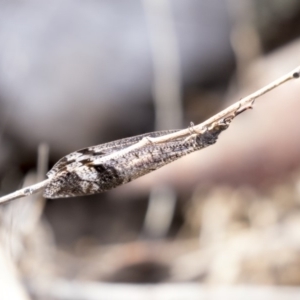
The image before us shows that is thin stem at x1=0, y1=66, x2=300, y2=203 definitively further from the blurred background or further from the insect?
the blurred background

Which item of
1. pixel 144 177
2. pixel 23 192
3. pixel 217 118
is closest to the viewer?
pixel 23 192

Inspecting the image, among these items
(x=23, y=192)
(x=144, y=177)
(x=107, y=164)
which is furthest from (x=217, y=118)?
(x=144, y=177)

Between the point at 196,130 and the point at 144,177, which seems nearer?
the point at 196,130

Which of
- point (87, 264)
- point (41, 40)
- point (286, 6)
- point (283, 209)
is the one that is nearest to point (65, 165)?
point (87, 264)

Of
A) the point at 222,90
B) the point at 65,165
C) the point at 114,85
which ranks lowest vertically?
the point at 65,165

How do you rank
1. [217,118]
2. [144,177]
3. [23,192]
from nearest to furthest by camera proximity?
[23,192]
[217,118]
[144,177]

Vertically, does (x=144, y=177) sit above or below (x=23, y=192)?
above

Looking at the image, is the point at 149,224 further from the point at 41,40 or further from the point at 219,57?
the point at 219,57

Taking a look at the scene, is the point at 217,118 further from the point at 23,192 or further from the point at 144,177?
the point at 144,177
